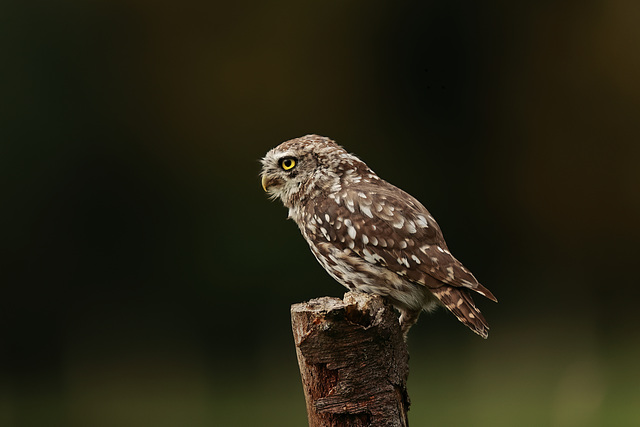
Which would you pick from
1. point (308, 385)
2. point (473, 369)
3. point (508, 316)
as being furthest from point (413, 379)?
point (308, 385)

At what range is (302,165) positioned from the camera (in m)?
3.01

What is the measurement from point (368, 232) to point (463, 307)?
44 cm

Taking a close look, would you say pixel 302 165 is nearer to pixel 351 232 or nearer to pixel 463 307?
pixel 351 232

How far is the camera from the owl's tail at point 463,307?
8.22 feet

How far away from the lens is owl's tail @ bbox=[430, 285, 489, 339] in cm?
251

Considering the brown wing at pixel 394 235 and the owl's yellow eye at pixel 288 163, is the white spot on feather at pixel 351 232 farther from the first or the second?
the owl's yellow eye at pixel 288 163

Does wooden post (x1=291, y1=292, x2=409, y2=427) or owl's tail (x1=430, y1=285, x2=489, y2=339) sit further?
owl's tail (x1=430, y1=285, x2=489, y2=339)

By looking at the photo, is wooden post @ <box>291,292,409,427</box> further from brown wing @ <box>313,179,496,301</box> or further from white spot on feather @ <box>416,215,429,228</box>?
white spot on feather @ <box>416,215,429,228</box>

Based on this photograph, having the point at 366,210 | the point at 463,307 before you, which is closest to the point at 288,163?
the point at 366,210

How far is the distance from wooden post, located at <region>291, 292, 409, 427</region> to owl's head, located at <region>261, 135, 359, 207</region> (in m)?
0.77

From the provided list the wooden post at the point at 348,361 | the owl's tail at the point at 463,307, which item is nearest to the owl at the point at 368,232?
the owl's tail at the point at 463,307

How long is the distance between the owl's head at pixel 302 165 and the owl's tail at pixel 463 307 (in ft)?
2.18

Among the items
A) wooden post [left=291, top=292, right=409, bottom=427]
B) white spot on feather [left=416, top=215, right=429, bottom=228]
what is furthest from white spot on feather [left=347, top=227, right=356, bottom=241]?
wooden post [left=291, top=292, right=409, bottom=427]

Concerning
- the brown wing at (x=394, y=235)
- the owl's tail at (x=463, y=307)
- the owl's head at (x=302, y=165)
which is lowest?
the owl's tail at (x=463, y=307)
